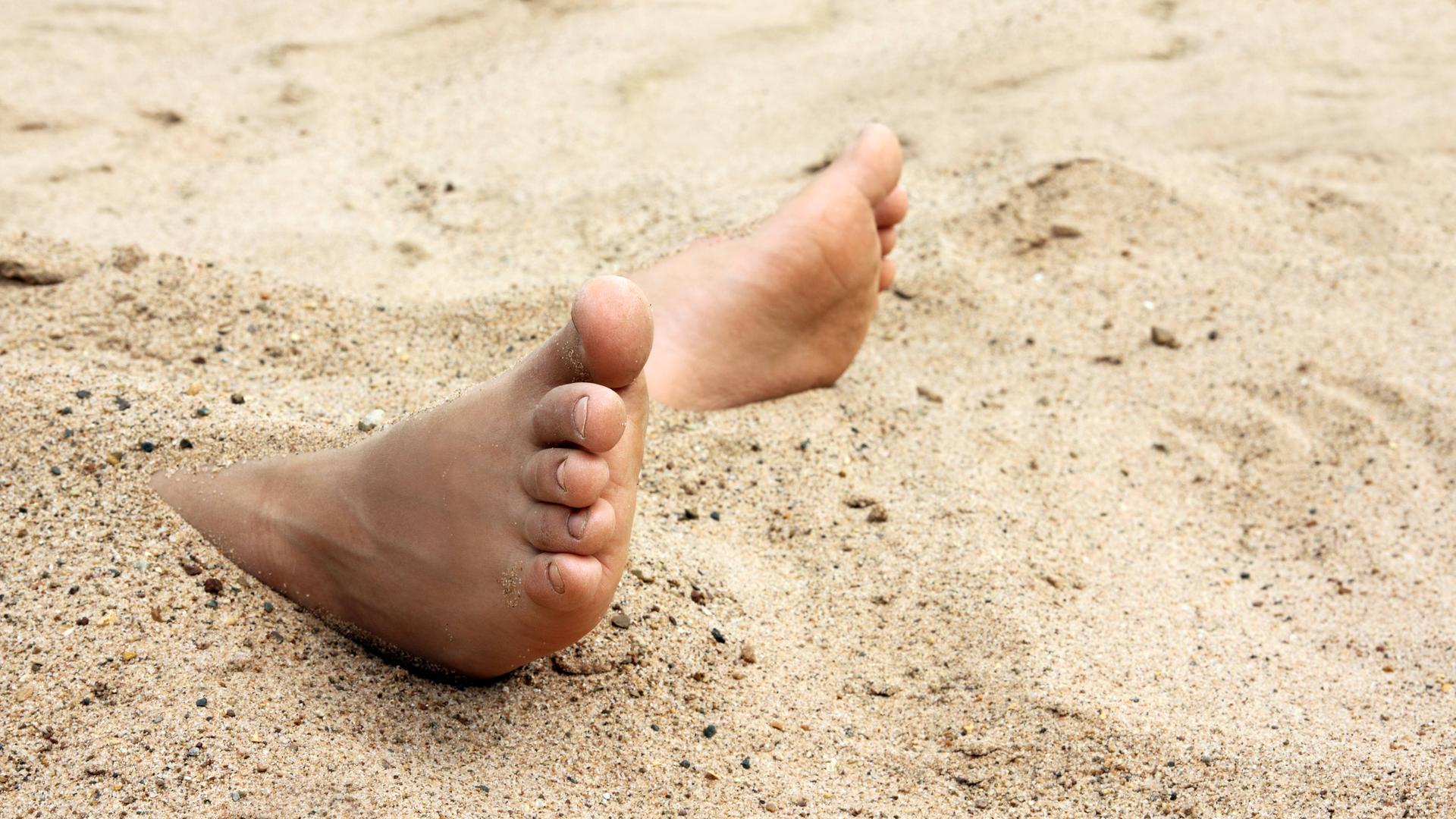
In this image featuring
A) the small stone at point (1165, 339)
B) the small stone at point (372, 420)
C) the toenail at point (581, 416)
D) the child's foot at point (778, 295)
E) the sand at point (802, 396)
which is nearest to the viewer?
the toenail at point (581, 416)

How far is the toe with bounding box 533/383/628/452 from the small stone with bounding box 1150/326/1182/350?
129cm

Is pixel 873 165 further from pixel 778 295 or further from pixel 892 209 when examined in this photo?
pixel 778 295

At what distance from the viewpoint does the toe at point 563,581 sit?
1068 millimetres

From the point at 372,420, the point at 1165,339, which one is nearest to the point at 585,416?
the point at 372,420

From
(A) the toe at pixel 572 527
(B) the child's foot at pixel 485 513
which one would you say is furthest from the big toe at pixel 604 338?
(A) the toe at pixel 572 527

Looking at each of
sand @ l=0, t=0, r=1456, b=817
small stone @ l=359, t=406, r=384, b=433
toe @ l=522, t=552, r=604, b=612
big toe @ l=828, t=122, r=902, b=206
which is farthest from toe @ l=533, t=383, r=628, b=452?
big toe @ l=828, t=122, r=902, b=206

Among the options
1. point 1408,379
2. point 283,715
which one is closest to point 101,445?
→ point 283,715

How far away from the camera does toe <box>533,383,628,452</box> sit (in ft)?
3.40

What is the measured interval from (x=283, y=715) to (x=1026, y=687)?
764mm

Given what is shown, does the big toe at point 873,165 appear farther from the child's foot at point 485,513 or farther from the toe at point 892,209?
the child's foot at point 485,513

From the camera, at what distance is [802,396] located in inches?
71.1

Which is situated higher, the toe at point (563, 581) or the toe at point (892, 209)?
the toe at point (892, 209)

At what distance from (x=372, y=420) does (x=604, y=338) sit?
600mm

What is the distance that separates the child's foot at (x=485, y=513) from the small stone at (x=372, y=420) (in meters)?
0.20
